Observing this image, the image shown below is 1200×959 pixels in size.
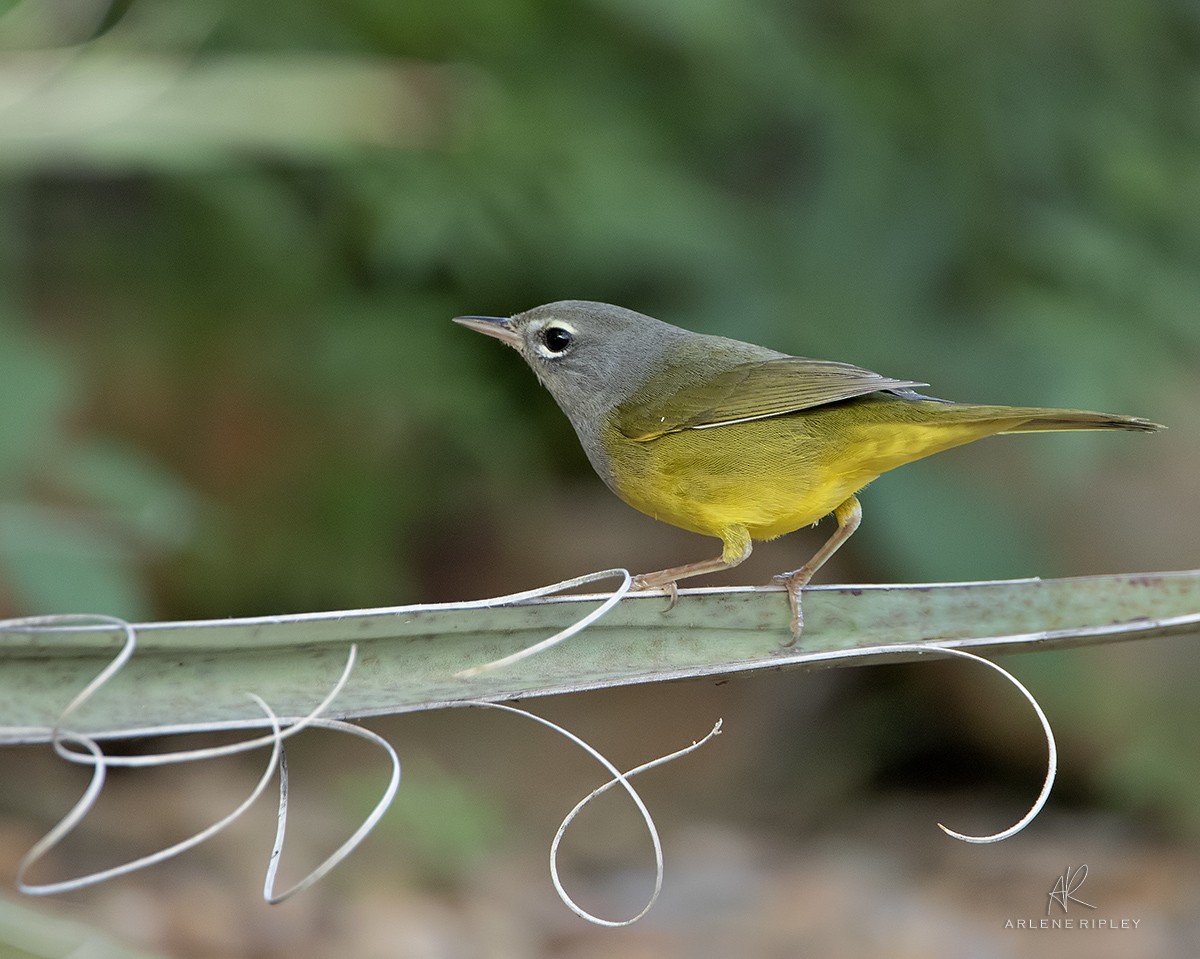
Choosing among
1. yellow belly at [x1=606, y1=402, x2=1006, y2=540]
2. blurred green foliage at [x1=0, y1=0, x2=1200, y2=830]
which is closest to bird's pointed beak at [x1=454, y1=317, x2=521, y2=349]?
yellow belly at [x1=606, y1=402, x2=1006, y2=540]

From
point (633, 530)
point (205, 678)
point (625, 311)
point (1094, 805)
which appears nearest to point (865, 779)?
point (1094, 805)

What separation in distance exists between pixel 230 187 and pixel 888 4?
2.93m

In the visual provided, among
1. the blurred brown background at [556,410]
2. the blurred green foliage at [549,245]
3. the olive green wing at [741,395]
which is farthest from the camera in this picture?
the blurred green foliage at [549,245]

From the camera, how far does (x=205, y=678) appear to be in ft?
5.51

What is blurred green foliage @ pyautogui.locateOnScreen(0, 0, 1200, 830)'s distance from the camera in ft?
15.7

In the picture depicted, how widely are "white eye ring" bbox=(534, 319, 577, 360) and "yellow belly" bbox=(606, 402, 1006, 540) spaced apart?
389 millimetres

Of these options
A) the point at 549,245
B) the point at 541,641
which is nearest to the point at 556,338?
the point at 541,641

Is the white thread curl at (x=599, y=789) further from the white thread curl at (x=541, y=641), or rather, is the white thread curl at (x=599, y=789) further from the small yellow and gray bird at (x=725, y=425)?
the small yellow and gray bird at (x=725, y=425)

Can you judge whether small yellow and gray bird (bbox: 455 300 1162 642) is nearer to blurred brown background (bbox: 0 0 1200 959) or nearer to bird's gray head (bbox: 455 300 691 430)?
bird's gray head (bbox: 455 300 691 430)

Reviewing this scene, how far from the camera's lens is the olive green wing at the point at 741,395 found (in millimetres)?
2777
